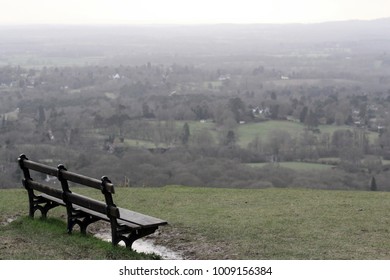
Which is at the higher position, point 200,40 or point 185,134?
point 200,40

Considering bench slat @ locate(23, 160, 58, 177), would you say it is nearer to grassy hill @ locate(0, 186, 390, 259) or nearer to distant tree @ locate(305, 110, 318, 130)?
grassy hill @ locate(0, 186, 390, 259)

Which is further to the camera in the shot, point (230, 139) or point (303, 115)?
point (303, 115)

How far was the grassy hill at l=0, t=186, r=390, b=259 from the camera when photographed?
8.62m

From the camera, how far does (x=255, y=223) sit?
1055 cm

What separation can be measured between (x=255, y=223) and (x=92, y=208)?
342cm

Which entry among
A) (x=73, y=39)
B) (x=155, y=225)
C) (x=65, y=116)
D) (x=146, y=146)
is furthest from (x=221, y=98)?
(x=155, y=225)

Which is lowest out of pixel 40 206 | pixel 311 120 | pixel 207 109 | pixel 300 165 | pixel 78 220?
pixel 300 165

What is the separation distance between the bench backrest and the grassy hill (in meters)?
0.59

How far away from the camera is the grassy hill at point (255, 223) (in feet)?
28.3

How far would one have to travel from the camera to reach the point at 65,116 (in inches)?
3462

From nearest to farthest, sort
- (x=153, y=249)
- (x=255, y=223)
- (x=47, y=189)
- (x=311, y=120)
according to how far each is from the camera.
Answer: (x=153, y=249)
(x=47, y=189)
(x=255, y=223)
(x=311, y=120)

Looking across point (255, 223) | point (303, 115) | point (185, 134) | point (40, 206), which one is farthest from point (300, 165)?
point (40, 206)

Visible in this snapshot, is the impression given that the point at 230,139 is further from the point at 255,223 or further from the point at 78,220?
the point at 78,220
